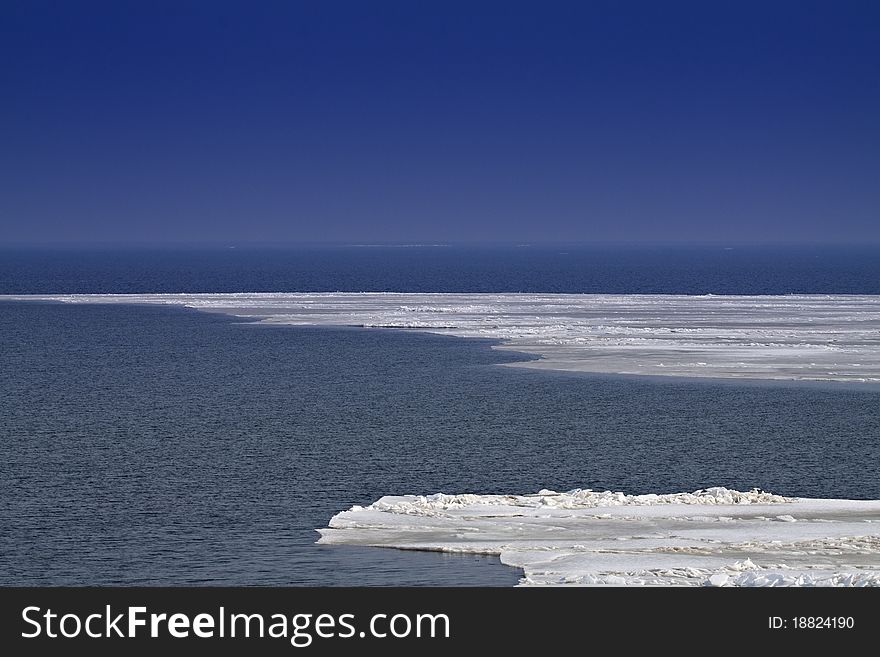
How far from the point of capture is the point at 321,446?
32.4 metres

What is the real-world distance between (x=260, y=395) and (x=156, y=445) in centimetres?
944

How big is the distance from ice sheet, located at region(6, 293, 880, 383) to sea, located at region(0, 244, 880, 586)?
2.60m

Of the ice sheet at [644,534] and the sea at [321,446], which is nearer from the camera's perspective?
the ice sheet at [644,534]

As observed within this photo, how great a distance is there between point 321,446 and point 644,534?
11783 millimetres

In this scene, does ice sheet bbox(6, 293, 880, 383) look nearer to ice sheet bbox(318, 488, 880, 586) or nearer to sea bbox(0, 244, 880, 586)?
sea bbox(0, 244, 880, 586)

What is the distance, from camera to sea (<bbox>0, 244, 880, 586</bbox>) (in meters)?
22.1

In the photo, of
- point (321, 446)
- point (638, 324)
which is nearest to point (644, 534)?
point (321, 446)

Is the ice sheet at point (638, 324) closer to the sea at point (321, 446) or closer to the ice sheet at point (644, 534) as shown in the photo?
the sea at point (321, 446)

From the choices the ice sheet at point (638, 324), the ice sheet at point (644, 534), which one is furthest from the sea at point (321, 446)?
the ice sheet at point (638, 324)

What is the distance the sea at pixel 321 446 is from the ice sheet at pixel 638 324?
8.52 feet

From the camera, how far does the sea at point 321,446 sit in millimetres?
22109

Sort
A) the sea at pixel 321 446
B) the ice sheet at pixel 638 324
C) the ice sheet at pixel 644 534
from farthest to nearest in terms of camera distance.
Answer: the ice sheet at pixel 638 324 → the sea at pixel 321 446 → the ice sheet at pixel 644 534

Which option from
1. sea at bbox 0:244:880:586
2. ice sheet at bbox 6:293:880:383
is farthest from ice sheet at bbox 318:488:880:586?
ice sheet at bbox 6:293:880:383
